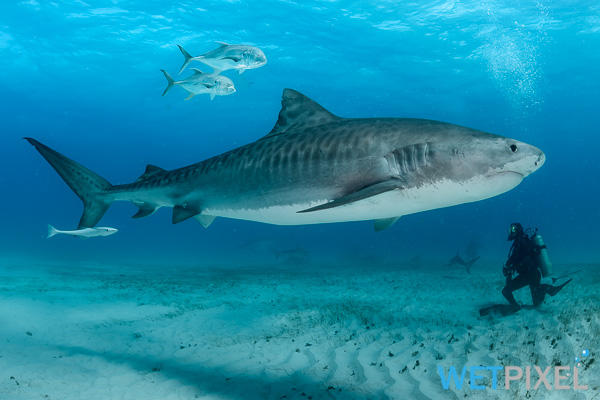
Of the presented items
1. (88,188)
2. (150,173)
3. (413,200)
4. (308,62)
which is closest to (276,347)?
(413,200)

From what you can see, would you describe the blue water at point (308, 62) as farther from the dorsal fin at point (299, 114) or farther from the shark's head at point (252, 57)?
the dorsal fin at point (299, 114)

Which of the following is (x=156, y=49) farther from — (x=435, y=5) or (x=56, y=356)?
(x=56, y=356)

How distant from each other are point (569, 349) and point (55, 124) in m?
85.0

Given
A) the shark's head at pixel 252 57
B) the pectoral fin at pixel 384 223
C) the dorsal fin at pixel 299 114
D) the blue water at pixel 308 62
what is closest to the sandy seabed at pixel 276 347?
the pectoral fin at pixel 384 223

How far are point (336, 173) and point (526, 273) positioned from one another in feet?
20.6

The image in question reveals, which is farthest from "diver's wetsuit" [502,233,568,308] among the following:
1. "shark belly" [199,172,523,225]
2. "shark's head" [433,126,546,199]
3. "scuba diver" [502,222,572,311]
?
"shark's head" [433,126,546,199]

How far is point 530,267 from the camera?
828cm

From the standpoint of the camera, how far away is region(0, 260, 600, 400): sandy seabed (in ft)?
13.6

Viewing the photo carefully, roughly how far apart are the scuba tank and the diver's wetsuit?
0.18 feet

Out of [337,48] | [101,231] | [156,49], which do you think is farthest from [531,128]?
[101,231]

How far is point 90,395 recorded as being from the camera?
3.97 m

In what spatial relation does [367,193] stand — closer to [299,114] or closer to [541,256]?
[299,114]

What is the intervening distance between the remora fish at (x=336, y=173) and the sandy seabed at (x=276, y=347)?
186 cm

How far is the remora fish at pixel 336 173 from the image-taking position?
3.71 meters
